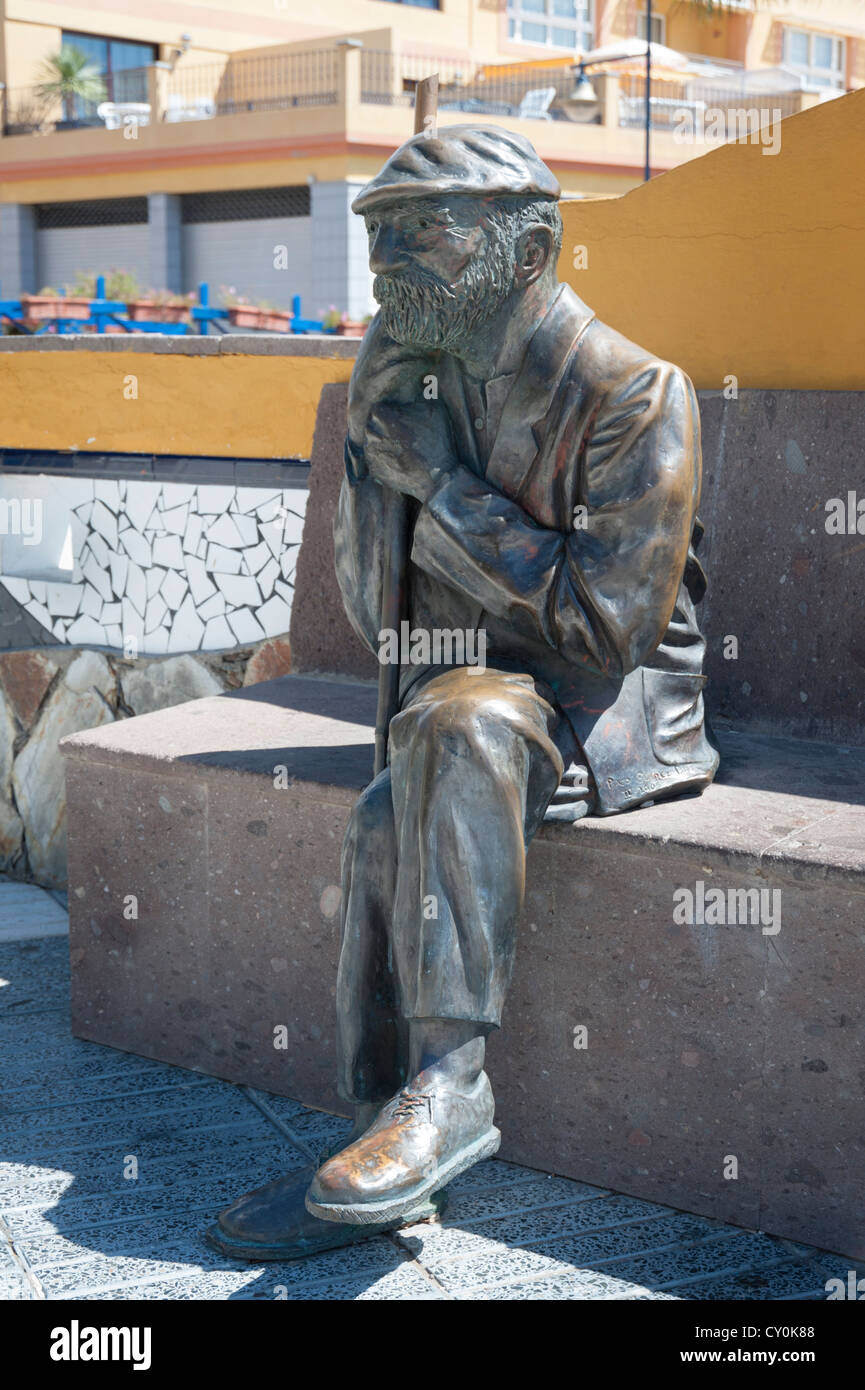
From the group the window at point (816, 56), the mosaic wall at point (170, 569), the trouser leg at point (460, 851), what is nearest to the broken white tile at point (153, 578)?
the mosaic wall at point (170, 569)

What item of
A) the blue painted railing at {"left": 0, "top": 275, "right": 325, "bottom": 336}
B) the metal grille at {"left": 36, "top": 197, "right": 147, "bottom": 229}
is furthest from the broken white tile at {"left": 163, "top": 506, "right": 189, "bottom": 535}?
the metal grille at {"left": 36, "top": 197, "right": 147, "bottom": 229}

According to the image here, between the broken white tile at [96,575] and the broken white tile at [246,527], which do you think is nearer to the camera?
the broken white tile at [246,527]

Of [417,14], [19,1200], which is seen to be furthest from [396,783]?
[417,14]

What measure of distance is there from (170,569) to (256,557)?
1.45ft

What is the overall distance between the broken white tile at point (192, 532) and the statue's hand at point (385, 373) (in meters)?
2.76

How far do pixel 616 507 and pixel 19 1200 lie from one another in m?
1.69

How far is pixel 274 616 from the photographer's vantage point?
18.3 feet

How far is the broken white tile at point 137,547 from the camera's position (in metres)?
5.97

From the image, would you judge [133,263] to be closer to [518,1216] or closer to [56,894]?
[56,894]

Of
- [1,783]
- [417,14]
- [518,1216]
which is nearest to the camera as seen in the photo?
[518,1216]

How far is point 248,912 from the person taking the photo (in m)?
3.60

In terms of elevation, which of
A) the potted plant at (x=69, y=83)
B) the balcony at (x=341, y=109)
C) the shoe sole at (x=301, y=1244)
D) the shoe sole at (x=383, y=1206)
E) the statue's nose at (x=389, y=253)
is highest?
the potted plant at (x=69, y=83)

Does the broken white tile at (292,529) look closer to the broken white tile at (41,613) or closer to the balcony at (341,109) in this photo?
the broken white tile at (41,613)

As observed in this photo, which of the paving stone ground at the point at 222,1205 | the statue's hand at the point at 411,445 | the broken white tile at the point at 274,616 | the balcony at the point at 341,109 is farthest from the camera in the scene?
the balcony at the point at 341,109
